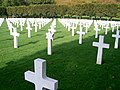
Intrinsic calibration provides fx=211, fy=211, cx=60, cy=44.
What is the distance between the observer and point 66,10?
3672 centimetres

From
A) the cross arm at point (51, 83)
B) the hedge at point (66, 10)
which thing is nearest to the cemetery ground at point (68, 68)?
the cross arm at point (51, 83)

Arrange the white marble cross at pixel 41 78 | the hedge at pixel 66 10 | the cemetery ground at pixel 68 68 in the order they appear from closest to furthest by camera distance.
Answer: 1. the white marble cross at pixel 41 78
2. the cemetery ground at pixel 68 68
3. the hedge at pixel 66 10

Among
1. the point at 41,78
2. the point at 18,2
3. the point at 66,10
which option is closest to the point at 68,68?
the point at 41,78

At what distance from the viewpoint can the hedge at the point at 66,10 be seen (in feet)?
110

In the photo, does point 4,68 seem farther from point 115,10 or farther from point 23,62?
point 115,10

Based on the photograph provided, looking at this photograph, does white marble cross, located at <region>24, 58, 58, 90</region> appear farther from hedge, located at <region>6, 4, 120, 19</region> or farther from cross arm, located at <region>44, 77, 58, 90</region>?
hedge, located at <region>6, 4, 120, 19</region>

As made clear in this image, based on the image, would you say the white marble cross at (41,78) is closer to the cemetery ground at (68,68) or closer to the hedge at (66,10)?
the cemetery ground at (68,68)

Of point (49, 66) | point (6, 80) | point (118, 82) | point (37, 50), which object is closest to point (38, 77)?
point (6, 80)

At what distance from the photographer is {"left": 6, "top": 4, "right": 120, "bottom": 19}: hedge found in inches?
1321

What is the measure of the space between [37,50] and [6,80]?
3809mm

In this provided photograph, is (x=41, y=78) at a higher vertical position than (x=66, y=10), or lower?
lower

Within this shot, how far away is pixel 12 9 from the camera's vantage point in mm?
37375

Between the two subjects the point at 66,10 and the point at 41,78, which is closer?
the point at 41,78

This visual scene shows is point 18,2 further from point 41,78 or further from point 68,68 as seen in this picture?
point 41,78
